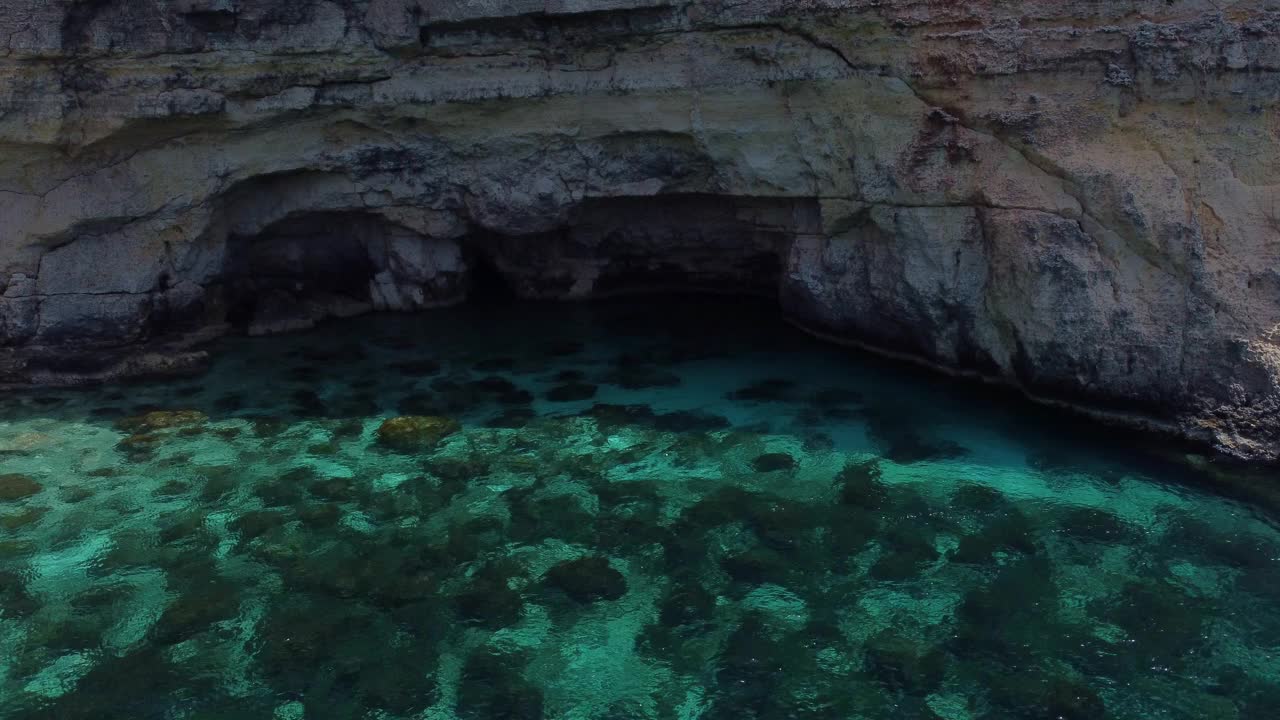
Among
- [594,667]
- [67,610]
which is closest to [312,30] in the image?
[67,610]

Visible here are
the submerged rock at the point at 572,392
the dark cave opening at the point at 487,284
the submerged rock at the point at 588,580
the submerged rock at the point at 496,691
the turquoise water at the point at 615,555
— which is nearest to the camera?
the submerged rock at the point at 496,691

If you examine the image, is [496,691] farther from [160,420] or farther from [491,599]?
[160,420]

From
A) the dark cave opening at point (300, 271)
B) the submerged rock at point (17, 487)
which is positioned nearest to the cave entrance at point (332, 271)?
the dark cave opening at point (300, 271)

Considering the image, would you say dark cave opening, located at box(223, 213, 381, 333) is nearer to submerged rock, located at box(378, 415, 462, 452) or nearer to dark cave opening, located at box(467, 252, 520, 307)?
dark cave opening, located at box(467, 252, 520, 307)

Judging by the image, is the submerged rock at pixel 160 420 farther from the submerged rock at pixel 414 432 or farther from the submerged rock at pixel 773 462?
the submerged rock at pixel 773 462

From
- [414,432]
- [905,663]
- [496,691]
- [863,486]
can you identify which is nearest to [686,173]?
[414,432]

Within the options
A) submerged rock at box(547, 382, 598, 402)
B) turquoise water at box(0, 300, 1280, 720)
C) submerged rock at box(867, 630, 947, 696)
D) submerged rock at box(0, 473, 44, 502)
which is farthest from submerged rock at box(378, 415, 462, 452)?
submerged rock at box(867, 630, 947, 696)
